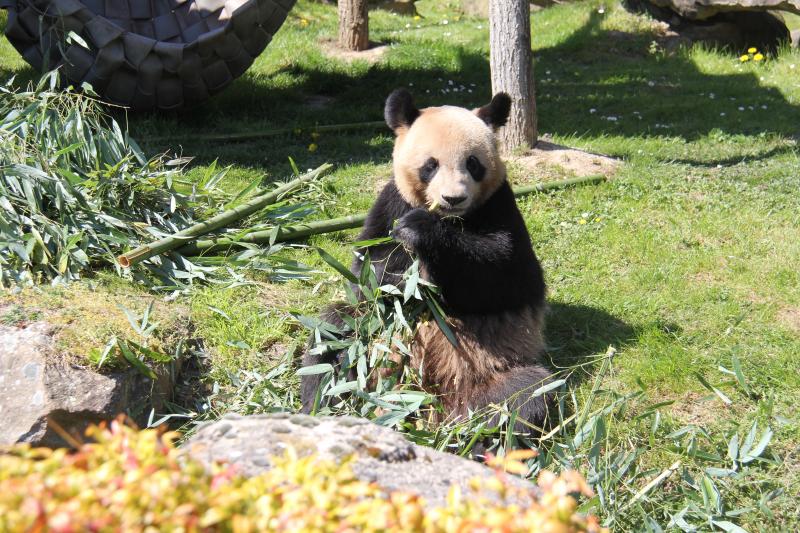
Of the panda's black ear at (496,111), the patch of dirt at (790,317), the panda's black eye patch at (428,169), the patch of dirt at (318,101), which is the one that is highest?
the panda's black ear at (496,111)

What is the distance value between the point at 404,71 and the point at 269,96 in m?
1.86

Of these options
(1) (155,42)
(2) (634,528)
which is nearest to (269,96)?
(1) (155,42)

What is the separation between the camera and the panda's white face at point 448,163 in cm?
384

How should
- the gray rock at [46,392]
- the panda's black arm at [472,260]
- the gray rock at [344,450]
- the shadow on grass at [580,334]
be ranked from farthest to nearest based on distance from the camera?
the shadow on grass at [580,334], the panda's black arm at [472,260], the gray rock at [46,392], the gray rock at [344,450]

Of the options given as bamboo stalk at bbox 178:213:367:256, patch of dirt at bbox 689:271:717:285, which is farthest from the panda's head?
patch of dirt at bbox 689:271:717:285

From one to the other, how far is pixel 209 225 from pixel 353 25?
605 centimetres

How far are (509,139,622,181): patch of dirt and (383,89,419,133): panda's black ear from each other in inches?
103

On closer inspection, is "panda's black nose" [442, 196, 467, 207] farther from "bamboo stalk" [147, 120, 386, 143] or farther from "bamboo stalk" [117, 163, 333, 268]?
"bamboo stalk" [147, 120, 386, 143]

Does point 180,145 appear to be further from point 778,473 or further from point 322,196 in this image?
point 778,473

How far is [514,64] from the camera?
22.3ft

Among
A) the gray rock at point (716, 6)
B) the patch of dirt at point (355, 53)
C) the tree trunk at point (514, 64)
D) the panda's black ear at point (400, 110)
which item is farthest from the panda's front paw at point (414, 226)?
the gray rock at point (716, 6)

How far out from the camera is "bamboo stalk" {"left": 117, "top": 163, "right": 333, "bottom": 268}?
461cm

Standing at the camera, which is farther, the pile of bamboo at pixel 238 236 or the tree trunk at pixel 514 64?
the tree trunk at pixel 514 64

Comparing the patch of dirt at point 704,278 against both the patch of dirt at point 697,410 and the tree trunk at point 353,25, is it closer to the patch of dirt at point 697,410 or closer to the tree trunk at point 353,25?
the patch of dirt at point 697,410
